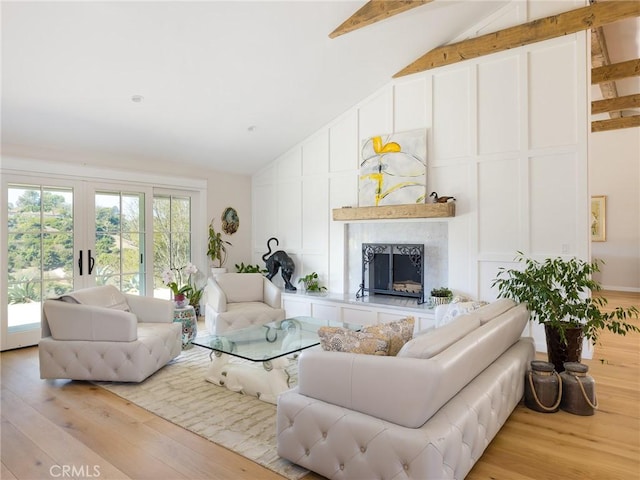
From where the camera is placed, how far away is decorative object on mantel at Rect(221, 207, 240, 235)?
21.4 feet

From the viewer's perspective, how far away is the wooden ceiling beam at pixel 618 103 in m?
6.22

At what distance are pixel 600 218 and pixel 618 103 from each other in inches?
111

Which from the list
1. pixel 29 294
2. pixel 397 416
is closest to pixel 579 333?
pixel 397 416

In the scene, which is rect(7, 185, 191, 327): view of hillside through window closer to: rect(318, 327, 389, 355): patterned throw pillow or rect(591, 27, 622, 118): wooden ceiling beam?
rect(318, 327, 389, 355): patterned throw pillow

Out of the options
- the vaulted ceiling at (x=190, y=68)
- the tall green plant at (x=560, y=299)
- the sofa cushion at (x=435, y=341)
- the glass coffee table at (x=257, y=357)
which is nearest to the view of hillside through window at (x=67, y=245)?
the vaulted ceiling at (x=190, y=68)

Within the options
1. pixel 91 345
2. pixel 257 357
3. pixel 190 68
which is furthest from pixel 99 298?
pixel 190 68

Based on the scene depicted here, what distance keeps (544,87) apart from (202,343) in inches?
169

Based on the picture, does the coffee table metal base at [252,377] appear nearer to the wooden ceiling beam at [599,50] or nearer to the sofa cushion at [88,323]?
the sofa cushion at [88,323]

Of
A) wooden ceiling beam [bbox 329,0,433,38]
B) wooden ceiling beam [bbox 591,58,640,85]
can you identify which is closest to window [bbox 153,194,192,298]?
wooden ceiling beam [bbox 329,0,433,38]

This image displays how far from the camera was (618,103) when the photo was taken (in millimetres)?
6297

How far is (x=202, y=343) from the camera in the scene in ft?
10.8

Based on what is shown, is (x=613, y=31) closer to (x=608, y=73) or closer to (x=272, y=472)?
(x=608, y=73)

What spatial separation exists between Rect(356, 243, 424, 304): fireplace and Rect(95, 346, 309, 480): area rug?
102 inches

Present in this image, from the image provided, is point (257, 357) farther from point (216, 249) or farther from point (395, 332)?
point (216, 249)
